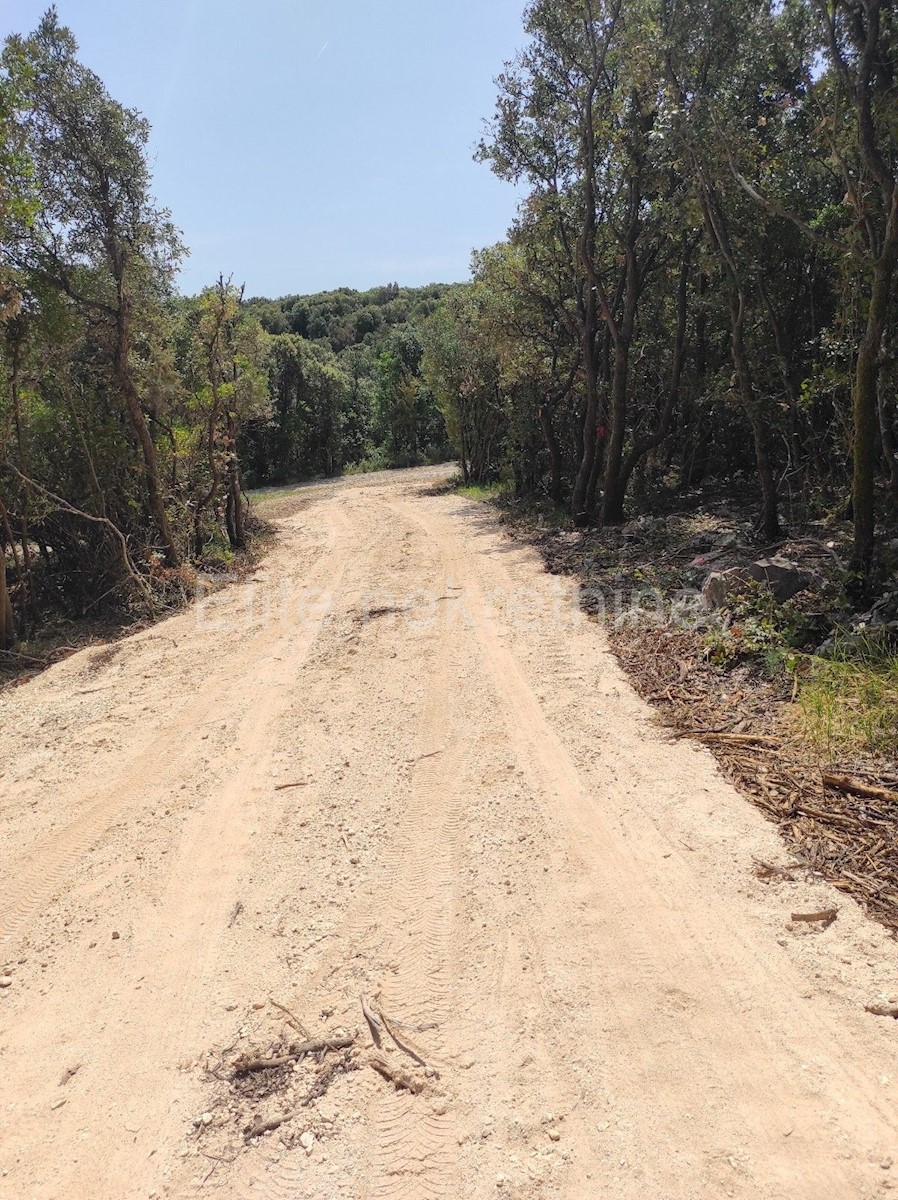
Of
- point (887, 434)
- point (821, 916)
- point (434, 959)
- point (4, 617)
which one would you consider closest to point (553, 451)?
point (887, 434)

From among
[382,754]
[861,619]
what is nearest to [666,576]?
[861,619]

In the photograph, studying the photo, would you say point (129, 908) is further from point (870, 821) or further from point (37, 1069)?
point (870, 821)

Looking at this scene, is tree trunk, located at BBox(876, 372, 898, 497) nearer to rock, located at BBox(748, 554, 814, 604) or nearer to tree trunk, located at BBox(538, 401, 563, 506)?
rock, located at BBox(748, 554, 814, 604)

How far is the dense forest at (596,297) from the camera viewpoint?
795 centimetres

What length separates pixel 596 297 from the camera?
1426 cm

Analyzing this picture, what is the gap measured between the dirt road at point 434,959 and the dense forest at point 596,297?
163 inches

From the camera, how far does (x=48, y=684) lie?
816cm

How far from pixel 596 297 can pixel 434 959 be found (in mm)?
13791

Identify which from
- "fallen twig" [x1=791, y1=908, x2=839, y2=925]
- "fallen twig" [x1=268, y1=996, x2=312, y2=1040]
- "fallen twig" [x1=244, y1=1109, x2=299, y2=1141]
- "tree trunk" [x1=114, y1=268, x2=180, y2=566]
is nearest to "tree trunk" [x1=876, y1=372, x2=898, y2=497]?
"fallen twig" [x1=791, y1=908, x2=839, y2=925]

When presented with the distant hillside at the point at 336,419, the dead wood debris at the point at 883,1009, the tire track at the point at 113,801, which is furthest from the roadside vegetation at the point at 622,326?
the distant hillside at the point at 336,419

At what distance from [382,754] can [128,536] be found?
8.12m

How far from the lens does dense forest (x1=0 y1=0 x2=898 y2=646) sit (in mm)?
7949

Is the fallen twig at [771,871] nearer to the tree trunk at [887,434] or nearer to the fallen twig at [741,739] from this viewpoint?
the fallen twig at [741,739]

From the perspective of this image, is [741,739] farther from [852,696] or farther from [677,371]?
[677,371]
